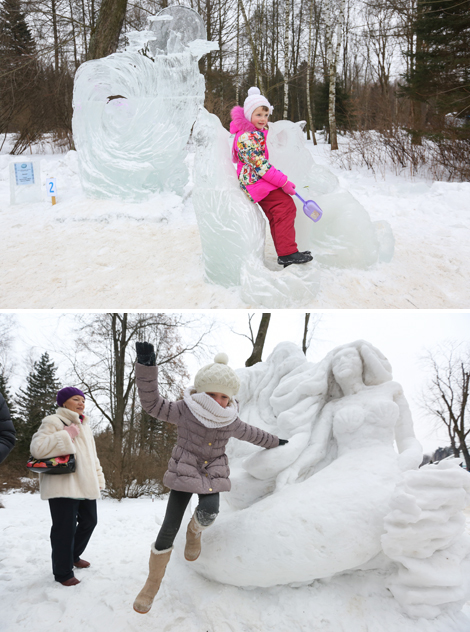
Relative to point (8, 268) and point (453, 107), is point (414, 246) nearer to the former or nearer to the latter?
point (8, 268)

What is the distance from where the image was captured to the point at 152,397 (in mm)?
2430

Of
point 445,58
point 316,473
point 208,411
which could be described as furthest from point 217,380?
point 445,58

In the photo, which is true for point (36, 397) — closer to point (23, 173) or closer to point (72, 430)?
point (23, 173)

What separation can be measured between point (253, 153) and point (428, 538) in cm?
340

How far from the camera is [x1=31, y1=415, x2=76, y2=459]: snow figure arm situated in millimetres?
2879

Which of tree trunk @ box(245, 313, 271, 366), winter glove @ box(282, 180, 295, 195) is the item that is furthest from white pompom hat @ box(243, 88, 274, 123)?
tree trunk @ box(245, 313, 271, 366)

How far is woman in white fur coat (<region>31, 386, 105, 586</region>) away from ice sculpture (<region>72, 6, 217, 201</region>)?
16.6ft

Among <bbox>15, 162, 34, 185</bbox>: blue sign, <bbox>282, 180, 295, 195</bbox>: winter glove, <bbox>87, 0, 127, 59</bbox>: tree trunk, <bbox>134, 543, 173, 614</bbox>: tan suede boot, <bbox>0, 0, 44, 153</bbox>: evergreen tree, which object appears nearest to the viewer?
<bbox>134, 543, 173, 614</bbox>: tan suede boot

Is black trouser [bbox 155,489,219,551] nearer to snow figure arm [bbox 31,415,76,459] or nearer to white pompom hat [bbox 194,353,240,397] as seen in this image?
white pompom hat [bbox 194,353,240,397]

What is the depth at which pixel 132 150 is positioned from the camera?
7551 mm

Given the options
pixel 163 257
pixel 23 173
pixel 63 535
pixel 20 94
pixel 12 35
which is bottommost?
pixel 63 535

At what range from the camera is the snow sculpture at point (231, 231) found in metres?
4.31

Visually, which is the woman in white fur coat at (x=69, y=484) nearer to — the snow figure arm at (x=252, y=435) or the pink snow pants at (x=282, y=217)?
the snow figure arm at (x=252, y=435)

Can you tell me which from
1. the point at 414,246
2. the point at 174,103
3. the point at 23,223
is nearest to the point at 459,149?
the point at 414,246
